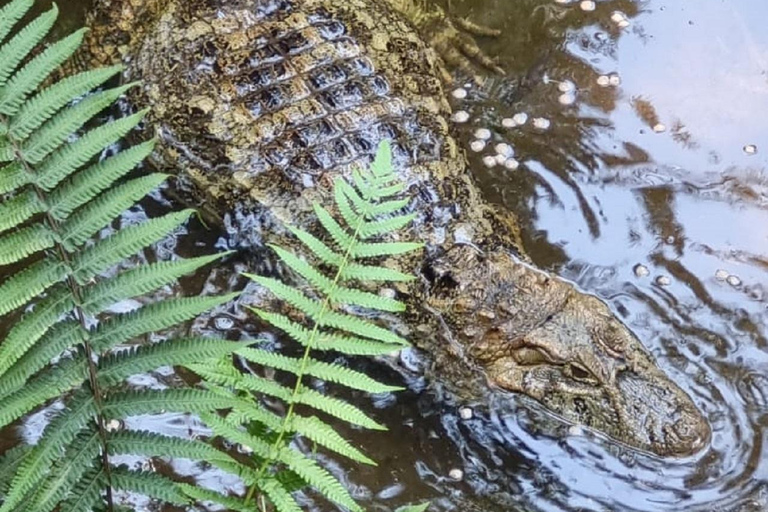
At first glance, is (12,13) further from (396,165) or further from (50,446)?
(396,165)

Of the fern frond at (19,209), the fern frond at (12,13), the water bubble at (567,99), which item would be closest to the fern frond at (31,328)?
the fern frond at (19,209)

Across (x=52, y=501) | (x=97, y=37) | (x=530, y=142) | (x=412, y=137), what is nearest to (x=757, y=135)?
(x=530, y=142)

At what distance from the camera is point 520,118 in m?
5.71

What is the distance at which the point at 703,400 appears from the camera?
4.65m

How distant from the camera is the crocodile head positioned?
4379 mm

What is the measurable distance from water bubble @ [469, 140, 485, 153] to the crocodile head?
1096mm

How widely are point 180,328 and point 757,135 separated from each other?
11.7 ft

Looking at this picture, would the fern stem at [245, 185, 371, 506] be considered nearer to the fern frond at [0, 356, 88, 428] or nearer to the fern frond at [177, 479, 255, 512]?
the fern frond at [177, 479, 255, 512]

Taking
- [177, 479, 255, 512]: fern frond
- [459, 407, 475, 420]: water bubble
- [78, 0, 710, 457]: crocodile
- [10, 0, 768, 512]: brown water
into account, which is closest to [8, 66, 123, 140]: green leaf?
[177, 479, 255, 512]: fern frond

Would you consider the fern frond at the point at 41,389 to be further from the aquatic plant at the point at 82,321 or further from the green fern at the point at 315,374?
the green fern at the point at 315,374

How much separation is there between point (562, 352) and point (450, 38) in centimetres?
248

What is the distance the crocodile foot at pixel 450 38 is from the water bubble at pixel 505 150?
Result: 0.52m

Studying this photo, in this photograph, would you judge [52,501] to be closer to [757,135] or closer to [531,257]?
[531,257]

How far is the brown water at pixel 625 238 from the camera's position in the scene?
173 inches
